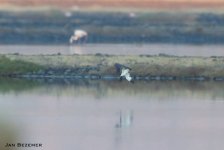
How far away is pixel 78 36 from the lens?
177 ft

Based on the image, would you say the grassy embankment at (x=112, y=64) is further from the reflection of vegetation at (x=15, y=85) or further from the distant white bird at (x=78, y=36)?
the distant white bird at (x=78, y=36)

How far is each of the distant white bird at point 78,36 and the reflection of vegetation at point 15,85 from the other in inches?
828

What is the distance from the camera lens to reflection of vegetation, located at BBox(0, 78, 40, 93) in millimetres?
29067

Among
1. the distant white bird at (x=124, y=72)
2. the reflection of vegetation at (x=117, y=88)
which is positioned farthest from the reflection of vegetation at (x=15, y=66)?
the distant white bird at (x=124, y=72)

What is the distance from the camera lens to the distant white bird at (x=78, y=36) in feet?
176

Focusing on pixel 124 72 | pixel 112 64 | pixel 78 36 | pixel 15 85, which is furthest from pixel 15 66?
pixel 78 36

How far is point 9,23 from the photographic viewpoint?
2127 inches

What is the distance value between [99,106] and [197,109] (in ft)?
6.97

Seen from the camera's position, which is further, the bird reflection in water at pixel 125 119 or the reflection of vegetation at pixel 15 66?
the reflection of vegetation at pixel 15 66

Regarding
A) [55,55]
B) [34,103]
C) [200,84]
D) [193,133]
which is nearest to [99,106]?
[34,103]

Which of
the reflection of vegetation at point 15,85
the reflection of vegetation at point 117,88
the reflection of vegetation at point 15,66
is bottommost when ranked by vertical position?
the reflection of vegetation at point 117,88

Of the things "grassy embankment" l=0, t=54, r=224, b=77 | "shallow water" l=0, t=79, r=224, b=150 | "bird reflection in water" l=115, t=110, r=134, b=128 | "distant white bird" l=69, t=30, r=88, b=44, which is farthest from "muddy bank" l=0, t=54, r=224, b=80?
"distant white bird" l=69, t=30, r=88, b=44

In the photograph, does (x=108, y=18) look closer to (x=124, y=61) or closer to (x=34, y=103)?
(x=124, y=61)

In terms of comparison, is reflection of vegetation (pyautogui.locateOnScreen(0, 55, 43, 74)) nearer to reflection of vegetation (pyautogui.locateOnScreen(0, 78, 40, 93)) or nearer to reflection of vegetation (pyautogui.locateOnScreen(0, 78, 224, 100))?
reflection of vegetation (pyautogui.locateOnScreen(0, 78, 224, 100))
